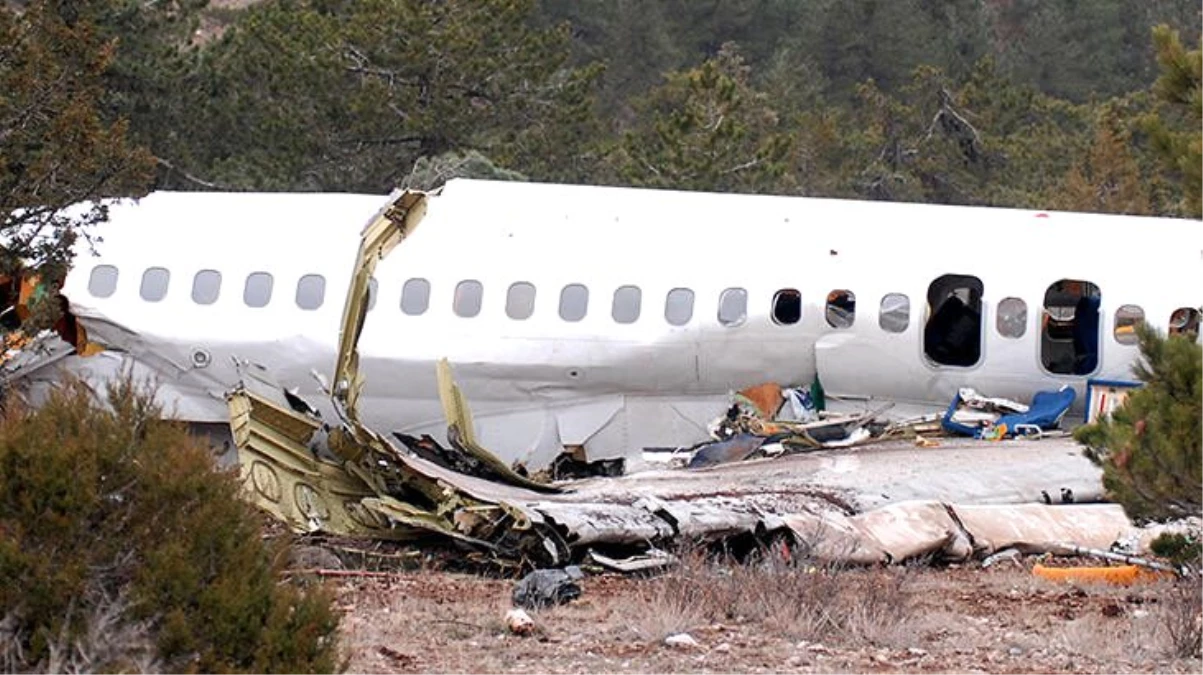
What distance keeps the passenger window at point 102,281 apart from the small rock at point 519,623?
438 inches

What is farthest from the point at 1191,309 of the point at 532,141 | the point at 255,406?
the point at 532,141

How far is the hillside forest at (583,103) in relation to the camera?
15078 mm

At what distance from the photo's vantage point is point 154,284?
21547 millimetres

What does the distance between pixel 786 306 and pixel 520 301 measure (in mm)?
2716

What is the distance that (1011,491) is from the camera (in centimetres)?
1773

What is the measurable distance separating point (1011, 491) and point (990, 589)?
4.05 m

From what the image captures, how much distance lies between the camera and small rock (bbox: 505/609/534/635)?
37.2 feet

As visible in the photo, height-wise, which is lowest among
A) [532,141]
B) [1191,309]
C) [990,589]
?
[990,589]

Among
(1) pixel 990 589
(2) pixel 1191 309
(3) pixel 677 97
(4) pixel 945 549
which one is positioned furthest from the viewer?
(3) pixel 677 97

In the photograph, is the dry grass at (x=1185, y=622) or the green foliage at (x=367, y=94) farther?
the green foliage at (x=367, y=94)

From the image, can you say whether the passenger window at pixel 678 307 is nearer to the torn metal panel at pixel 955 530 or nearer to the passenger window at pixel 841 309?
the passenger window at pixel 841 309

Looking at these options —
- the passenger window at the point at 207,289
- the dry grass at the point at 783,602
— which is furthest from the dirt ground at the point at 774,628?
the passenger window at the point at 207,289

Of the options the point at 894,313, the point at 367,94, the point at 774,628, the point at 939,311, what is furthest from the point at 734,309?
the point at 367,94

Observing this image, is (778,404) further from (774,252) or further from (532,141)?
(532,141)
